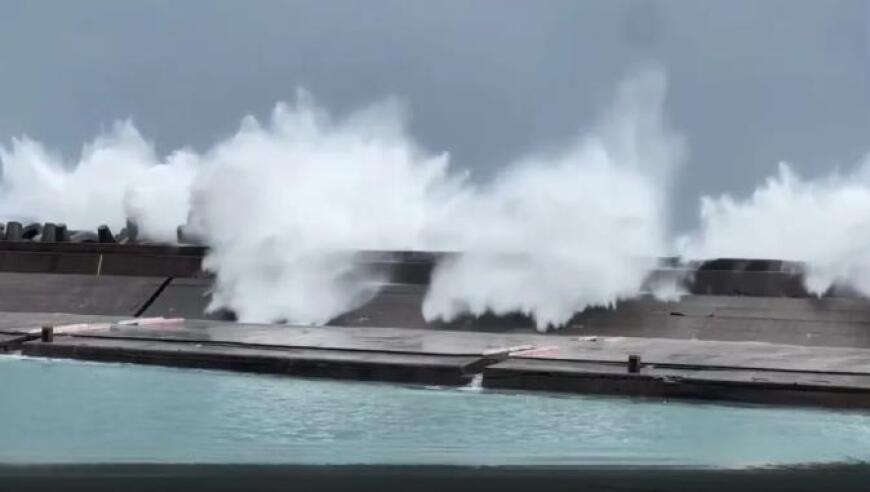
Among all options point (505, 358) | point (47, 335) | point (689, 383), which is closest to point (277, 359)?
point (505, 358)

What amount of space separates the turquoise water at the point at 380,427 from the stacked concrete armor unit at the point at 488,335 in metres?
0.35

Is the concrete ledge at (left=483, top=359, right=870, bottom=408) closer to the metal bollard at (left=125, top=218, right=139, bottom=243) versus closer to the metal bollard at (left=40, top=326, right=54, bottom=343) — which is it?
the metal bollard at (left=40, top=326, right=54, bottom=343)

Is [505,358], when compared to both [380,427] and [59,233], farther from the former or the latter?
[59,233]

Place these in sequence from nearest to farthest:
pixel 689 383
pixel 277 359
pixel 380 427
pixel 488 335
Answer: pixel 380 427 → pixel 689 383 → pixel 277 359 → pixel 488 335

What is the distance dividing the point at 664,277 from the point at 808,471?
8923 millimetres

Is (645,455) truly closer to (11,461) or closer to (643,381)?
(643,381)

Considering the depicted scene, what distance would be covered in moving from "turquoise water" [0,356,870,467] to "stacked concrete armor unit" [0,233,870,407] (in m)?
0.35

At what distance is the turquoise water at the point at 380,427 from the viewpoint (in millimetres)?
7828

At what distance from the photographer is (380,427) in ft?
29.6

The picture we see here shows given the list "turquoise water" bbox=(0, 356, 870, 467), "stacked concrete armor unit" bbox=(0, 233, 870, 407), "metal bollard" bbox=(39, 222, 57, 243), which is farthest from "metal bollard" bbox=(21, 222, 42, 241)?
"turquoise water" bbox=(0, 356, 870, 467)

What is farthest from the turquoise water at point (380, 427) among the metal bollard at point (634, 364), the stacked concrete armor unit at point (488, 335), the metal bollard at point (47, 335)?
A: the metal bollard at point (47, 335)

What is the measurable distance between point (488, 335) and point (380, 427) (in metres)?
6.08

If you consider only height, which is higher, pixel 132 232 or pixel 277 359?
pixel 132 232

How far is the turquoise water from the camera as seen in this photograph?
783 centimetres
